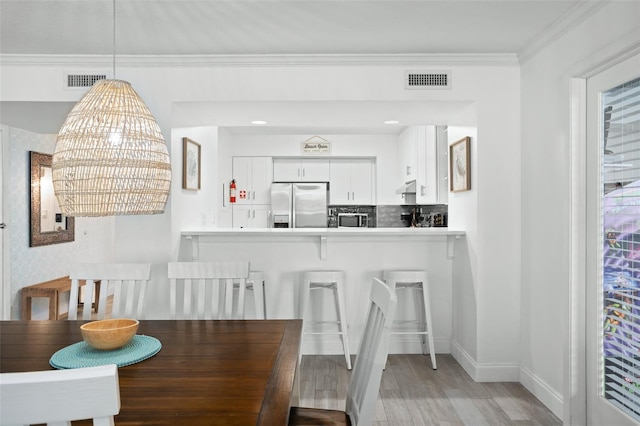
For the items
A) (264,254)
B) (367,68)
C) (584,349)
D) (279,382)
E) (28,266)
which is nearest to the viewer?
(279,382)

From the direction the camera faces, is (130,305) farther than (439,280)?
No

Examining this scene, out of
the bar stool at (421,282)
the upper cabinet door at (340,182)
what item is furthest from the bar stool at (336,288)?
the upper cabinet door at (340,182)

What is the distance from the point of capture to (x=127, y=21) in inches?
106

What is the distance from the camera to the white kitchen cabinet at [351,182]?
720 centimetres

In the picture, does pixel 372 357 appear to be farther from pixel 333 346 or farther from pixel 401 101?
pixel 333 346

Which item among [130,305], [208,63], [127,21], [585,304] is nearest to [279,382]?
[130,305]

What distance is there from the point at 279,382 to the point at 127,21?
93.1 inches

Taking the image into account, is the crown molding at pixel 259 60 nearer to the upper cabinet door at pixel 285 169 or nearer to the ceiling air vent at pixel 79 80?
the ceiling air vent at pixel 79 80

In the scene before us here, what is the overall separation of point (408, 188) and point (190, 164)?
131 inches

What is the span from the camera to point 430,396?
2982 millimetres

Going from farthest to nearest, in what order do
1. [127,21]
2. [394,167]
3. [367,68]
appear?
[394,167] → [367,68] → [127,21]

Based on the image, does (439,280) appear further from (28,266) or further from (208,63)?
(28,266)

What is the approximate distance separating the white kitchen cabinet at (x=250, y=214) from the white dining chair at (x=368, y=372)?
5521 mm

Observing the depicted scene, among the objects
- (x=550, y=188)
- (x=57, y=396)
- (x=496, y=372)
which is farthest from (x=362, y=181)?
(x=57, y=396)
